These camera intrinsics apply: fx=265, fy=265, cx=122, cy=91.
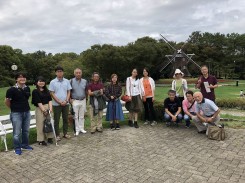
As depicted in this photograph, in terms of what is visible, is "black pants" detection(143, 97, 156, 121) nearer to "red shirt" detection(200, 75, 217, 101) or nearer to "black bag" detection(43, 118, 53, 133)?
"red shirt" detection(200, 75, 217, 101)

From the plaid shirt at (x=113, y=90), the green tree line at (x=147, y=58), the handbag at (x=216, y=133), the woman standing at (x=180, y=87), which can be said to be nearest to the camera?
the handbag at (x=216, y=133)

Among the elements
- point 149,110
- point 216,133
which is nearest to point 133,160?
point 216,133

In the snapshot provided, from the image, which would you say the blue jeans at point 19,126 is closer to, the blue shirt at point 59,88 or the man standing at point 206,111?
the blue shirt at point 59,88

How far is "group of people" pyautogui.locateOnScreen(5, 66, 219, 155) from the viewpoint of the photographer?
20.2ft

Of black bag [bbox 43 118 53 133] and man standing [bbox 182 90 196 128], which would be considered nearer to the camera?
black bag [bbox 43 118 53 133]

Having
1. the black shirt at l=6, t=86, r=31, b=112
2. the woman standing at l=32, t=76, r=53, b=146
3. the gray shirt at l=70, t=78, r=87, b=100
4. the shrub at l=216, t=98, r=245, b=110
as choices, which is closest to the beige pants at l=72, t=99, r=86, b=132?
the gray shirt at l=70, t=78, r=87, b=100

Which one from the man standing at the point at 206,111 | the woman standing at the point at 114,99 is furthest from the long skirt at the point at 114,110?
the man standing at the point at 206,111

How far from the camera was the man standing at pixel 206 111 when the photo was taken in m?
7.18

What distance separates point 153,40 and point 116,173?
155ft

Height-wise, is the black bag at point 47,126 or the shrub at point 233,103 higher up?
the black bag at point 47,126

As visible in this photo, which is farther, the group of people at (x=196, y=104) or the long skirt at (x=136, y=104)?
the long skirt at (x=136, y=104)

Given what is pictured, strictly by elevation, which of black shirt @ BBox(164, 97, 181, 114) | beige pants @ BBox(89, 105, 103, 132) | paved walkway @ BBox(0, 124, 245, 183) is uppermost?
black shirt @ BBox(164, 97, 181, 114)

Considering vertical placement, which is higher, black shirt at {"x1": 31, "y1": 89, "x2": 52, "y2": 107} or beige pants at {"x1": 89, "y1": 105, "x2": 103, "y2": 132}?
black shirt at {"x1": 31, "y1": 89, "x2": 52, "y2": 107}

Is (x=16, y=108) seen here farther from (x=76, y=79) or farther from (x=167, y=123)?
(x=167, y=123)
